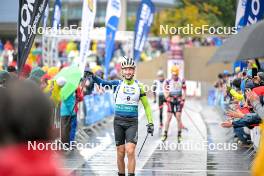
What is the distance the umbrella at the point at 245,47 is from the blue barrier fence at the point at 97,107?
43.2 ft

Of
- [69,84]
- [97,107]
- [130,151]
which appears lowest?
[97,107]

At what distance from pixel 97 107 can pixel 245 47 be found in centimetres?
1566

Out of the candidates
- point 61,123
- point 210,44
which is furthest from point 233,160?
point 210,44

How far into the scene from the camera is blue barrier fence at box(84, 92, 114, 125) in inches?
809

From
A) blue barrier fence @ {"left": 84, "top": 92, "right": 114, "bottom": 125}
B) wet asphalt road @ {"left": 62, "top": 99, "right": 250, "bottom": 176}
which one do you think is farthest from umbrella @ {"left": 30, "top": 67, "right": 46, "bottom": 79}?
blue barrier fence @ {"left": 84, "top": 92, "right": 114, "bottom": 125}

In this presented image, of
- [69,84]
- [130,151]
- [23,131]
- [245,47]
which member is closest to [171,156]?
[69,84]

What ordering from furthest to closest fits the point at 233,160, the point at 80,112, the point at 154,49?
the point at 154,49
the point at 80,112
the point at 233,160

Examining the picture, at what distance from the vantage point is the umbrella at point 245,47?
6754mm

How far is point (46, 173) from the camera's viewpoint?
9.93 ft

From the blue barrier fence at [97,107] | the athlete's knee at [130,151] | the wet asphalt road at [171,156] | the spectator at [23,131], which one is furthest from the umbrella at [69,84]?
the spectator at [23,131]

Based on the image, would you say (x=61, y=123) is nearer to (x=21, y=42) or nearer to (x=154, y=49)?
(x=21, y=42)

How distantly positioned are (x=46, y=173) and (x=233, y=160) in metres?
11.9

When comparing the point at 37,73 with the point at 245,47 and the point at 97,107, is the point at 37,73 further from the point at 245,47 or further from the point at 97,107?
the point at 245,47

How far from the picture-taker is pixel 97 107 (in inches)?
883
